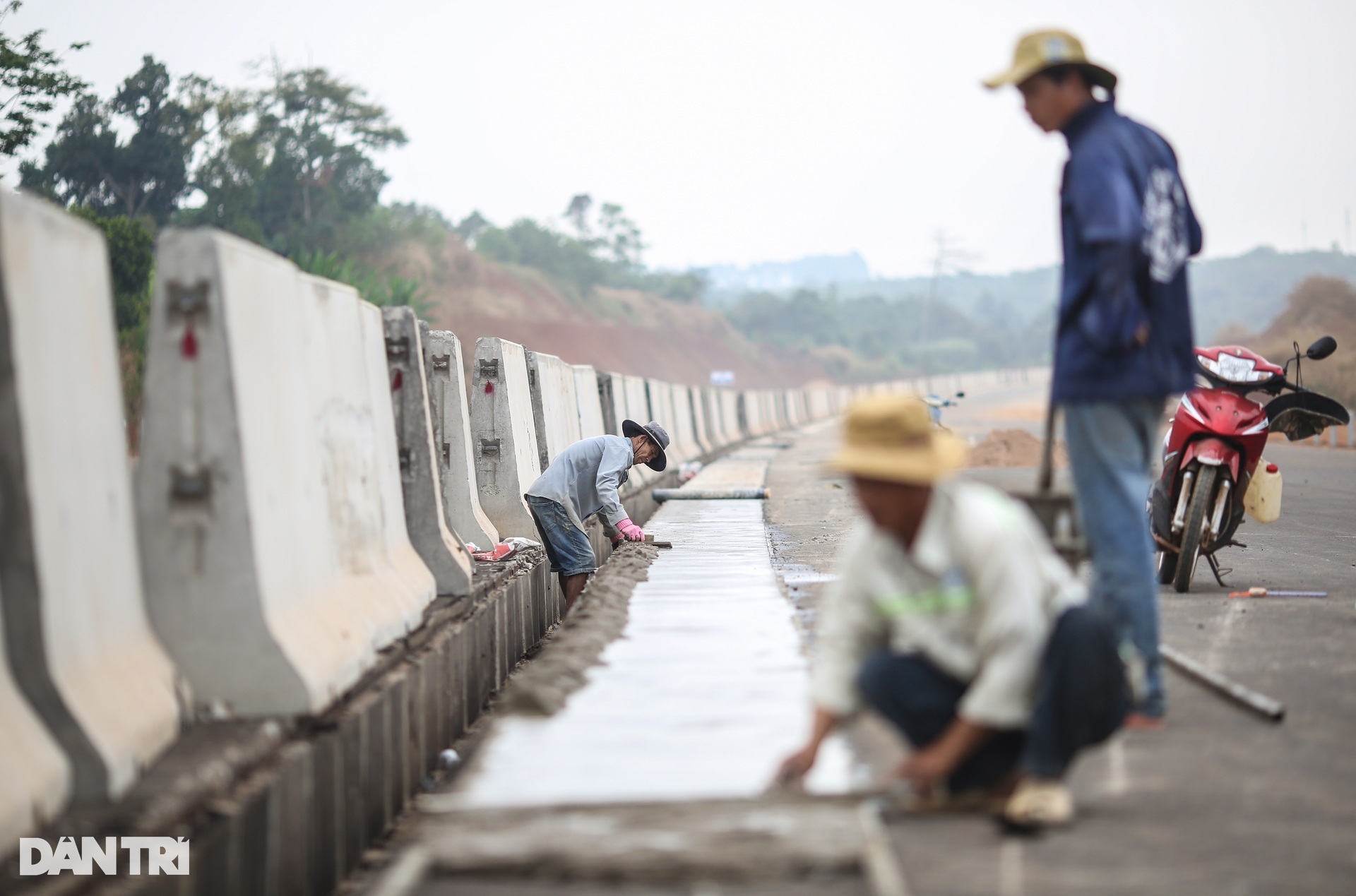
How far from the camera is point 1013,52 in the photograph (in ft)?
13.8

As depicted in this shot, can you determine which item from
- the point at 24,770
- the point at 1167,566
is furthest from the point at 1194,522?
the point at 24,770

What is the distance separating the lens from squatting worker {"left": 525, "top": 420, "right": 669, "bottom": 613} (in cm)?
916

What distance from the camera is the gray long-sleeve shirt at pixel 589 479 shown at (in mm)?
9078

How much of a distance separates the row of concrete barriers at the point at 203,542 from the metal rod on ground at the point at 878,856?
5.46 ft

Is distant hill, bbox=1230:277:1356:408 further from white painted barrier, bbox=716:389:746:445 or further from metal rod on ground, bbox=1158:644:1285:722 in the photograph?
metal rod on ground, bbox=1158:644:1285:722

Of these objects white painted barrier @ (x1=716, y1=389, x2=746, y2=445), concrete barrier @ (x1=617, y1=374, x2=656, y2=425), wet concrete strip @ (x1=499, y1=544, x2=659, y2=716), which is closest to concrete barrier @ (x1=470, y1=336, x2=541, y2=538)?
wet concrete strip @ (x1=499, y1=544, x2=659, y2=716)

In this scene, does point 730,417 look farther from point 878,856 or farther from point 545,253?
point 545,253

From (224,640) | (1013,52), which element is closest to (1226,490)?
(1013,52)

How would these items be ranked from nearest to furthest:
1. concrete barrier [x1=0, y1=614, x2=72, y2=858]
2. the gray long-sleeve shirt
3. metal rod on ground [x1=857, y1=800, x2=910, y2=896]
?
metal rod on ground [x1=857, y1=800, x2=910, y2=896]
concrete barrier [x1=0, y1=614, x2=72, y2=858]
the gray long-sleeve shirt

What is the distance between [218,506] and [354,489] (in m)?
1.57

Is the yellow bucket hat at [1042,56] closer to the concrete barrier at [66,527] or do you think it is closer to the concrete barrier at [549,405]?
the concrete barrier at [66,527]

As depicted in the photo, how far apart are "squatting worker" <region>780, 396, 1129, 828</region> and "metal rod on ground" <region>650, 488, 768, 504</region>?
1135 centimetres

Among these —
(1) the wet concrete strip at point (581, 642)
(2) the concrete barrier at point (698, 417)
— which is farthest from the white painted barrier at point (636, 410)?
(1) the wet concrete strip at point (581, 642)

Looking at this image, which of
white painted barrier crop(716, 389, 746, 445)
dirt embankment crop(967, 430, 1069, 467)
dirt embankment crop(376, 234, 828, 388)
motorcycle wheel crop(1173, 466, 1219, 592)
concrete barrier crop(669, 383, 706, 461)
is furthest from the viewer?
dirt embankment crop(376, 234, 828, 388)
